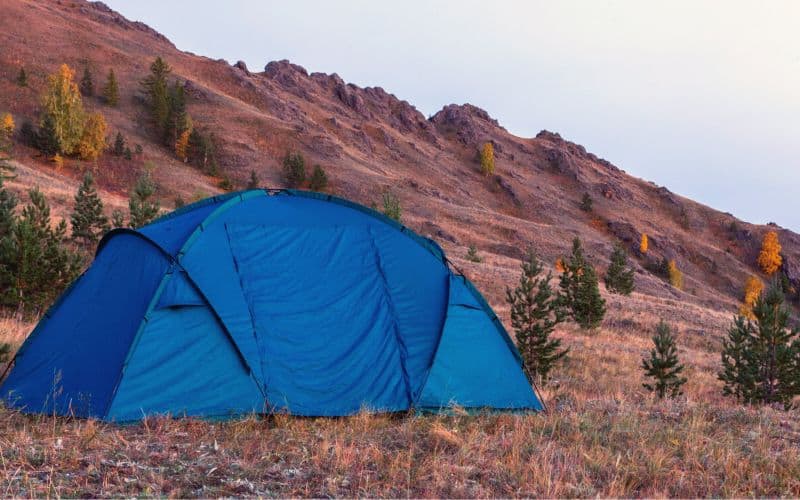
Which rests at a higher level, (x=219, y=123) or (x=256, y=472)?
(x=219, y=123)

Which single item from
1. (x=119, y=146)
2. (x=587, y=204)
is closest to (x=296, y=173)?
(x=119, y=146)

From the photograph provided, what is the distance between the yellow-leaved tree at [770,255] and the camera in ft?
315

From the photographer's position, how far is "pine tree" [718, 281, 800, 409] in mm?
15117

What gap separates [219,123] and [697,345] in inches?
2714

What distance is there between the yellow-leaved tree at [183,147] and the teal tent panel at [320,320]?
66.7 m

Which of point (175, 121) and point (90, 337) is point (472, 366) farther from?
point (175, 121)

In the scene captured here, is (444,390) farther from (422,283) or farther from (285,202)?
(285,202)

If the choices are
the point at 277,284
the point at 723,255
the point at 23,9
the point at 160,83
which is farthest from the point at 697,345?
the point at 23,9

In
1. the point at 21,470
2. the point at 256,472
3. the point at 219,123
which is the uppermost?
the point at 219,123

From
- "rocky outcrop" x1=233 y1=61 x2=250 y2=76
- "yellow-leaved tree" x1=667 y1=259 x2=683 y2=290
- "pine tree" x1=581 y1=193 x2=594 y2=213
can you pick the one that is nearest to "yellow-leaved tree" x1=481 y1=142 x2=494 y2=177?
"pine tree" x1=581 y1=193 x2=594 y2=213

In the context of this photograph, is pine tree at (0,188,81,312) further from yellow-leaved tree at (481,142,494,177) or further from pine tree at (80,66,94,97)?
yellow-leaved tree at (481,142,494,177)

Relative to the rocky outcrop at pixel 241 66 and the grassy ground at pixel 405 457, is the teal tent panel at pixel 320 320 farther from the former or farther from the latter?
the rocky outcrop at pixel 241 66

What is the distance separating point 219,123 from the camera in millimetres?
79875

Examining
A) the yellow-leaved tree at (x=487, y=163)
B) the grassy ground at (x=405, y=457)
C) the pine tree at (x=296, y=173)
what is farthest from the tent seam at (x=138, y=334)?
the yellow-leaved tree at (x=487, y=163)
